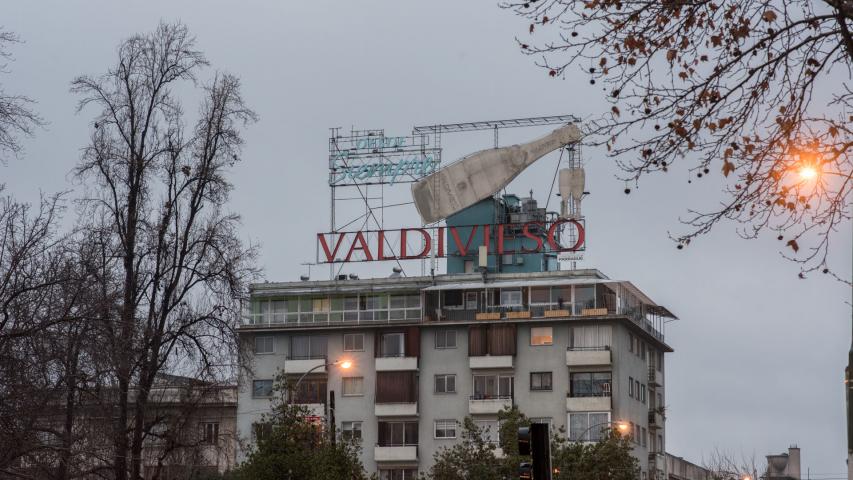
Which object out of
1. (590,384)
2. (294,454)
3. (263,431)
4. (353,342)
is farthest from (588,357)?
(294,454)

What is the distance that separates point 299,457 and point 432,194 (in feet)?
141

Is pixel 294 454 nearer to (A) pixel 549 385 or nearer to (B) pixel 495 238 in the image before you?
(A) pixel 549 385

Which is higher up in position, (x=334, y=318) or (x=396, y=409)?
(x=334, y=318)

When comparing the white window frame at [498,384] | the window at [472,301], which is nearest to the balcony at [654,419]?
the white window frame at [498,384]

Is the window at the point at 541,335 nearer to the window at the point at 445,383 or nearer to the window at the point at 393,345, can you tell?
the window at the point at 445,383

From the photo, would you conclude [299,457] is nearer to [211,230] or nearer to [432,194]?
[211,230]

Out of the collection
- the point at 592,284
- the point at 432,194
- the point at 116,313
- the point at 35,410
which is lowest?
the point at 35,410

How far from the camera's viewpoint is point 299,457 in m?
56.1

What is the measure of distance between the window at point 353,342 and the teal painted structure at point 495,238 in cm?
749

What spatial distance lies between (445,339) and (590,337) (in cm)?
923

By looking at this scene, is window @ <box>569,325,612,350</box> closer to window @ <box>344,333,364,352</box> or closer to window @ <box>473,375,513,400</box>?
window @ <box>473,375,513,400</box>

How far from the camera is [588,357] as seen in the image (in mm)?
91688

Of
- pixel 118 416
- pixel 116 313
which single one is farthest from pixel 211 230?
pixel 116 313

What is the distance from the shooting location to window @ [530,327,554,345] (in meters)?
93.1
